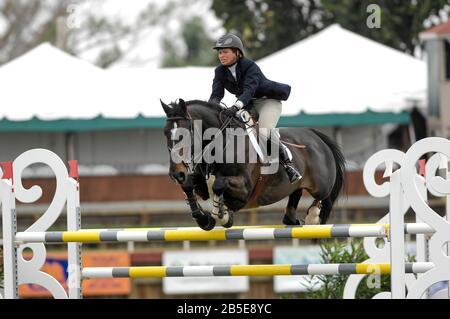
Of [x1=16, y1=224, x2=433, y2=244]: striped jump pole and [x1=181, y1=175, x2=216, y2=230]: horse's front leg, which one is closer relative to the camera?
[x1=16, y1=224, x2=433, y2=244]: striped jump pole

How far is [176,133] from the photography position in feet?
20.8

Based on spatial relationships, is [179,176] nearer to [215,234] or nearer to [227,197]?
[215,234]

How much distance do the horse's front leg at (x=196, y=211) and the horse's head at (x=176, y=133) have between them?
158mm

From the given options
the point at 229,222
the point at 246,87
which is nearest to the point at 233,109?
the point at 246,87

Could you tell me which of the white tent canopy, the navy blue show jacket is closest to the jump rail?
the navy blue show jacket

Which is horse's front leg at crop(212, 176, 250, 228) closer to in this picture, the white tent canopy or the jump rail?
the jump rail

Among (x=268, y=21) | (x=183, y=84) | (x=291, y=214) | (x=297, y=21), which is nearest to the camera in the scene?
(x=291, y=214)

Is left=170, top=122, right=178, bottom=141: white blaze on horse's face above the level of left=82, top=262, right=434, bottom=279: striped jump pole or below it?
above

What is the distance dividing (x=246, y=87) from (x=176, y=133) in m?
0.88

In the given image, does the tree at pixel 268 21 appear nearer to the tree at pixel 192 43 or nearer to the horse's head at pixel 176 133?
the horse's head at pixel 176 133

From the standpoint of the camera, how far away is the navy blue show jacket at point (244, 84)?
7020 millimetres

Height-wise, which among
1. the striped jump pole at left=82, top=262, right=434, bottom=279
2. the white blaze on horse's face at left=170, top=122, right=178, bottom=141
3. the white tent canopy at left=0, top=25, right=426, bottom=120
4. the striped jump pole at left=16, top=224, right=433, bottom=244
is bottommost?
the striped jump pole at left=82, top=262, right=434, bottom=279

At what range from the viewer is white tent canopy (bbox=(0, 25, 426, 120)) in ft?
59.5

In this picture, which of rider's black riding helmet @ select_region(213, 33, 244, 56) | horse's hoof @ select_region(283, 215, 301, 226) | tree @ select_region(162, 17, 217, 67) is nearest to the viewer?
rider's black riding helmet @ select_region(213, 33, 244, 56)
